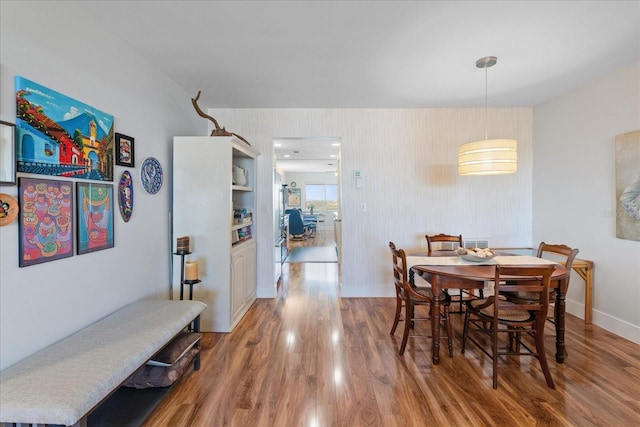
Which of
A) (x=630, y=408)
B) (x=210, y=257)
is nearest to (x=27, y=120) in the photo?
(x=210, y=257)

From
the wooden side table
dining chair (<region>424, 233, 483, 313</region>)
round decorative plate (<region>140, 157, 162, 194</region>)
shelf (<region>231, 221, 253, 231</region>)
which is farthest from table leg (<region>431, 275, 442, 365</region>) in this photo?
round decorative plate (<region>140, 157, 162, 194</region>)

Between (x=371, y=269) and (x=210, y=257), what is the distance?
6.87ft

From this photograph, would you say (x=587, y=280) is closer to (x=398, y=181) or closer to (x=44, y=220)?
(x=398, y=181)

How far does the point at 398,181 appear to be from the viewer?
383 cm

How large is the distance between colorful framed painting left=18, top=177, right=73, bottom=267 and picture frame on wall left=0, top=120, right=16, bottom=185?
6cm

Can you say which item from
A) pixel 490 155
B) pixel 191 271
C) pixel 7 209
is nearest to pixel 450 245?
pixel 490 155

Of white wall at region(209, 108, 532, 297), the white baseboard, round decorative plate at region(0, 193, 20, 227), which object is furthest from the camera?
white wall at region(209, 108, 532, 297)

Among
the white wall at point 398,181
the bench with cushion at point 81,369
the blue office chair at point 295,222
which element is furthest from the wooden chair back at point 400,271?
the blue office chair at point 295,222

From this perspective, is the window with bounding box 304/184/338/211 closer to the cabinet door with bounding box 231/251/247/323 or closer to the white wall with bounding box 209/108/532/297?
the white wall with bounding box 209/108/532/297

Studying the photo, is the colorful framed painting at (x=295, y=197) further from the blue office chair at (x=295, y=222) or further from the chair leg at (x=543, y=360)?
the chair leg at (x=543, y=360)

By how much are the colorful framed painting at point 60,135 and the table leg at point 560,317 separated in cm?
343

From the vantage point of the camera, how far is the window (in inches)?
462

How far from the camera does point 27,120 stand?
4.85 feet

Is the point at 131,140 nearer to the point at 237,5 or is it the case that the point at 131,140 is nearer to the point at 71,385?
the point at 237,5
